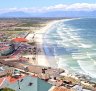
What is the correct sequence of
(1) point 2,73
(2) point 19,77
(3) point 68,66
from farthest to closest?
(3) point 68,66 → (1) point 2,73 → (2) point 19,77

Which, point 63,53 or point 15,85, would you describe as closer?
point 15,85

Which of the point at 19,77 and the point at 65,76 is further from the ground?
the point at 19,77

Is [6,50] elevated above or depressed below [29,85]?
below

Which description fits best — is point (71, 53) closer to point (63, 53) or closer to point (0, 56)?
point (63, 53)

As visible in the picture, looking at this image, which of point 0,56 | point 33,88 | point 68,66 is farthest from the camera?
point 0,56

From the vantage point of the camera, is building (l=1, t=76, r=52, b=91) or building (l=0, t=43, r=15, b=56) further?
building (l=0, t=43, r=15, b=56)

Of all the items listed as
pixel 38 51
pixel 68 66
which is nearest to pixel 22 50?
pixel 38 51

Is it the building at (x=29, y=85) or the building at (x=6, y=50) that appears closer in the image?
the building at (x=29, y=85)

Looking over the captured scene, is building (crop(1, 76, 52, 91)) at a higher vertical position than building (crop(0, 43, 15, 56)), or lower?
higher

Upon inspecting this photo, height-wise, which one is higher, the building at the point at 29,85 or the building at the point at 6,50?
the building at the point at 29,85

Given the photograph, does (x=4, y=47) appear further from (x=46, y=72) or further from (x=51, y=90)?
(x=51, y=90)

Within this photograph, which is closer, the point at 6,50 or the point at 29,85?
the point at 29,85
